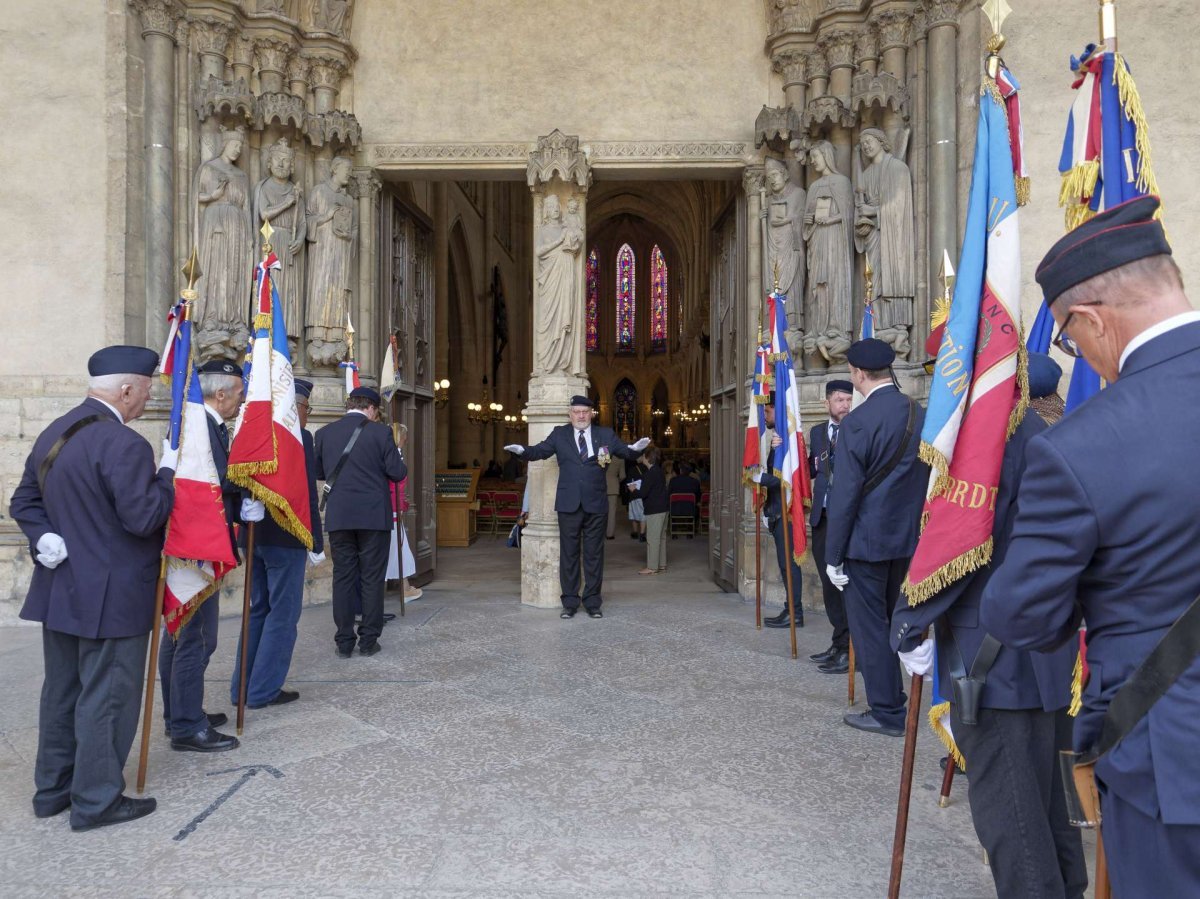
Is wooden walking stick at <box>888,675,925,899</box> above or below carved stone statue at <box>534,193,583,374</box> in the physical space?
below

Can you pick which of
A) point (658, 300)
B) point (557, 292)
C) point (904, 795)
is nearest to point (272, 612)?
point (904, 795)

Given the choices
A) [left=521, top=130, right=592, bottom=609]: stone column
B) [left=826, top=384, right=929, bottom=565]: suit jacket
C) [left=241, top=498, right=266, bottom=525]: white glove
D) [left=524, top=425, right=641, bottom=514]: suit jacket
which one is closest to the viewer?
[left=826, top=384, right=929, bottom=565]: suit jacket

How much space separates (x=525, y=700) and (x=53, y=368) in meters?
5.33

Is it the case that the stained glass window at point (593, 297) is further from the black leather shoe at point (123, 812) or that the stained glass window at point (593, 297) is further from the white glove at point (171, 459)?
the black leather shoe at point (123, 812)

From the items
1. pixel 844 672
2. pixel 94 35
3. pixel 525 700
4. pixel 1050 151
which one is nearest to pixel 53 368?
pixel 94 35

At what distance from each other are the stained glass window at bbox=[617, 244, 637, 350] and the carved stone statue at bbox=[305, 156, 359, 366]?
3110 centimetres

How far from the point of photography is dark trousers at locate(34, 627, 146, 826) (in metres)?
3.13

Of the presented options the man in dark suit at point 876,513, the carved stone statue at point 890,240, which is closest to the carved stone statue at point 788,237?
the carved stone statue at point 890,240

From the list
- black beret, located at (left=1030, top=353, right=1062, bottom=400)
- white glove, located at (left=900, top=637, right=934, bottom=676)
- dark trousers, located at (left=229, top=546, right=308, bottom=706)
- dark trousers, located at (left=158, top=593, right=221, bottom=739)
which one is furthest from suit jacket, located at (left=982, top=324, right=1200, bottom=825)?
dark trousers, located at (left=229, top=546, right=308, bottom=706)

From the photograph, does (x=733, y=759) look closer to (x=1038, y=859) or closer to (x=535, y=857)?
(x=535, y=857)

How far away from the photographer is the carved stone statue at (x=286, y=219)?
7656 millimetres

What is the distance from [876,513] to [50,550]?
143 inches

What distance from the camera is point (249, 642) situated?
4668 mm

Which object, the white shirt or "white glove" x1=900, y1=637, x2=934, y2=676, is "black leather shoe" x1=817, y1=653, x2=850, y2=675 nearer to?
"white glove" x1=900, y1=637, x2=934, y2=676
